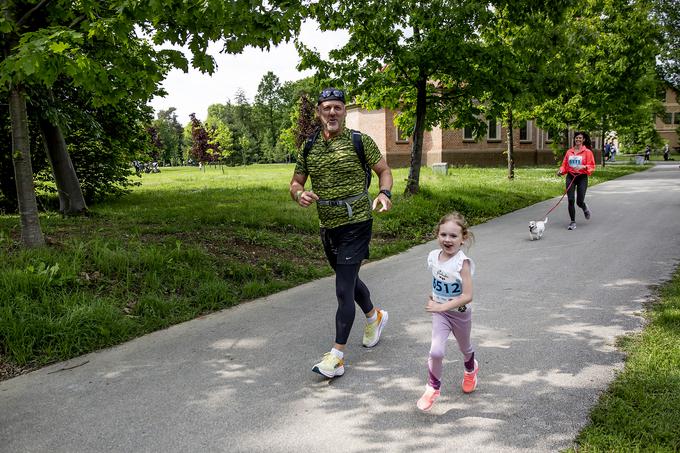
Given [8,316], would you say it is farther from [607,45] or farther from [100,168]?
[607,45]

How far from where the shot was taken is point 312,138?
13.5 feet

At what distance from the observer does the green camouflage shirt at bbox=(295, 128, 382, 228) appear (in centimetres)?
390

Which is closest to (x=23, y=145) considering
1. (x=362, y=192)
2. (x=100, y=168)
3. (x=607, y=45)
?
(x=362, y=192)

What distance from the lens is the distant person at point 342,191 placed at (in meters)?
3.87

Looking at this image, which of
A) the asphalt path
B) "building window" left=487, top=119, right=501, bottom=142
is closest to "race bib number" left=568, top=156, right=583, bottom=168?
the asphalt path

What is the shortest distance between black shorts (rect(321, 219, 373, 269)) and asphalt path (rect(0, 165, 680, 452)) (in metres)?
0.89

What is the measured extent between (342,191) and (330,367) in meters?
1.36

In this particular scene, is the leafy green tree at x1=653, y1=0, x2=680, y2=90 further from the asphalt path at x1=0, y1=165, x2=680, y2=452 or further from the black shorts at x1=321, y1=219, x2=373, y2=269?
the black shorts at x1=321, y1=219, x2=373, y2=269

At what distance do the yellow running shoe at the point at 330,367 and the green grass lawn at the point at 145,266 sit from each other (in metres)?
2.12

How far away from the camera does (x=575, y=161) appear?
1028 centimetres

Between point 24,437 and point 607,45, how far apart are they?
82.4ft

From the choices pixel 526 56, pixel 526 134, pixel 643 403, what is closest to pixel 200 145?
pixel 526 134

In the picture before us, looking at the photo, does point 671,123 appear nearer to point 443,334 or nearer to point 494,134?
point 494,134

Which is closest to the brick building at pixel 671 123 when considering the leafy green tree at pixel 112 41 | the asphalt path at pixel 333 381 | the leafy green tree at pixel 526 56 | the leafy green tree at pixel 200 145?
the leafy green tree at pixel 200 145
